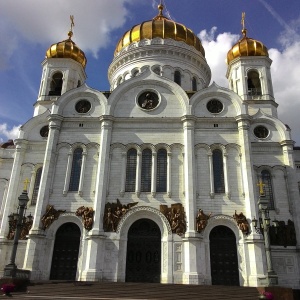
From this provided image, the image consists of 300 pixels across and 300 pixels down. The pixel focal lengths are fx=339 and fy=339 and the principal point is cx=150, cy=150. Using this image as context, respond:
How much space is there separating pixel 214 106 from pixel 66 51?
13.4 meters

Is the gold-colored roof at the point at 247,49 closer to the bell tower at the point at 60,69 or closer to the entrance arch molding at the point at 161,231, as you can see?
the bell tower at the point at 60,69

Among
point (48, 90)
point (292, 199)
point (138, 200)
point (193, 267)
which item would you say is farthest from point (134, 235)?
point (48, 90)

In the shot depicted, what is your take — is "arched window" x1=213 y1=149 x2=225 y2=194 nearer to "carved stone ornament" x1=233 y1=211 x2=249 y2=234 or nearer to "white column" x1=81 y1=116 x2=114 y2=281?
"carved stone ornament" x1=233 y1=211 x2=249 y2=234

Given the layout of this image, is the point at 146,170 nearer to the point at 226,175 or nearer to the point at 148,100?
the point at 226,175

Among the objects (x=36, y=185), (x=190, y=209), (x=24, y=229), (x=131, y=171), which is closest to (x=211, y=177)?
(x=190, y=209)

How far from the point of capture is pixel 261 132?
24016mm

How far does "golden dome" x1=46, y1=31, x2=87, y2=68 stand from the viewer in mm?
28031

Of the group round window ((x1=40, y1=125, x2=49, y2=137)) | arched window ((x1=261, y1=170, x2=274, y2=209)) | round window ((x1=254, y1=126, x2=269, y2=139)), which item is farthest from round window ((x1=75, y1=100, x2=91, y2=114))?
arched window ((x1=261, y1=170, x2=274, y2=209))

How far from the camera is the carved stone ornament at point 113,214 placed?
64.2 feet

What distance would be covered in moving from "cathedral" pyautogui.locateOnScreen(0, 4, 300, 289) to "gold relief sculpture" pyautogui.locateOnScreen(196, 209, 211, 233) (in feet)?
0.20

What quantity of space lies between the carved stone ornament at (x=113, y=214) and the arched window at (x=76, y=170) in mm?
2537

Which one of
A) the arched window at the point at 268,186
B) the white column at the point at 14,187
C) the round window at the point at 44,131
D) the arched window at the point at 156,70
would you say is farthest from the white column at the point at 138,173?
the arched window at the point at 156,70

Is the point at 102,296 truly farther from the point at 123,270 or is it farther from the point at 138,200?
the point at 138,200

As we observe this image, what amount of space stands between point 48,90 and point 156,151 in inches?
446
